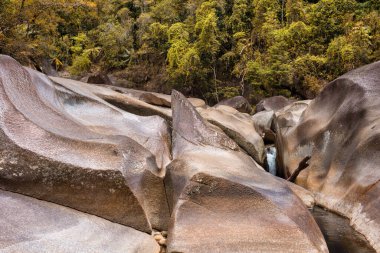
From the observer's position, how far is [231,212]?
585cm

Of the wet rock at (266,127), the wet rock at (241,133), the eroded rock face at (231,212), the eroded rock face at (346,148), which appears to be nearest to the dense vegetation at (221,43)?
the wet rock at (241,133)

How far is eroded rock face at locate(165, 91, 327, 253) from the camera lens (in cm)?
535

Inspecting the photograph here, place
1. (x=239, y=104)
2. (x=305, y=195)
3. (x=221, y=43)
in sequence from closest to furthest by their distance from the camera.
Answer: (x=305, y=195), (x=239, y=104), (x=221, y=43)

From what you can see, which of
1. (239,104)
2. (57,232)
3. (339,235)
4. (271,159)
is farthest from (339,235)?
(239,104)

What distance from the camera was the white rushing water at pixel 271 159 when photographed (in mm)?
13309

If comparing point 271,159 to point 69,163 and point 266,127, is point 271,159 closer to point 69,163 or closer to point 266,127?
point 266,127

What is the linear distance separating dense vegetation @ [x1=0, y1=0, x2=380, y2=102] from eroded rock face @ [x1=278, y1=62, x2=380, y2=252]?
11.1 meters

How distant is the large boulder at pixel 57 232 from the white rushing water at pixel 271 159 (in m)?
8.10

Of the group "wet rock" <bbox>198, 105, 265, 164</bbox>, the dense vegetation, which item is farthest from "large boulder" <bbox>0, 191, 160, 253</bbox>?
the dense vegetation

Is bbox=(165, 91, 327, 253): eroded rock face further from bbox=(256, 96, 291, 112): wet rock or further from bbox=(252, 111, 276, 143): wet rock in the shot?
bbox=(256, 96, 291, 112): wet rock

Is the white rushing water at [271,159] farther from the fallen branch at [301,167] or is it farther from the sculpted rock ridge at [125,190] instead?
the sculpted rock ridge at [125,190]

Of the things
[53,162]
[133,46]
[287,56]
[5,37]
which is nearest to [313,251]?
[53,162]

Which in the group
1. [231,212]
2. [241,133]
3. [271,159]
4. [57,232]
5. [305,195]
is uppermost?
[57,232]

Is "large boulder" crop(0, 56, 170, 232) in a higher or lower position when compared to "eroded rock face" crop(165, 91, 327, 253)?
higher
